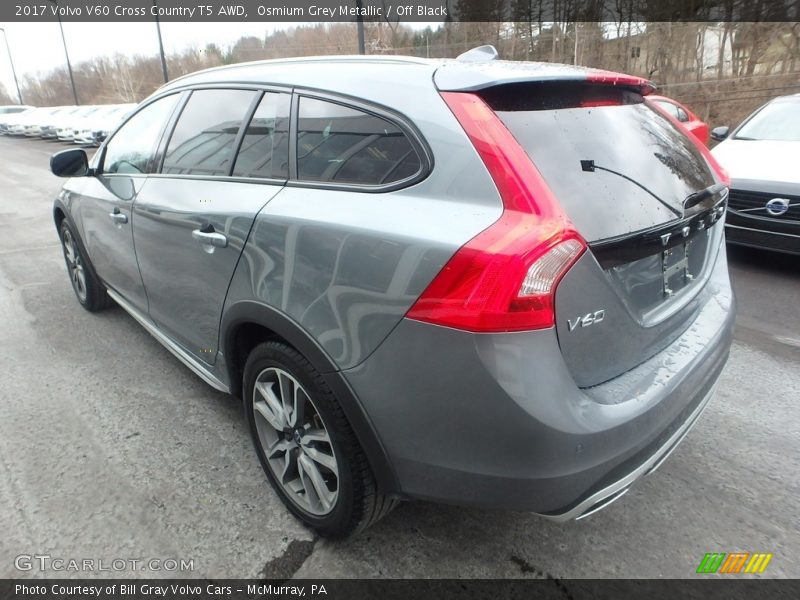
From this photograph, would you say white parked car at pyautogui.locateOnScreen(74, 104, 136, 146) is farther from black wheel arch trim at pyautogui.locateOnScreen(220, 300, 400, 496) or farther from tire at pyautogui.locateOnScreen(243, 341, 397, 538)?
black wheel arch trim at pyautogui.locateOnScreen(220, 300, 400, 496)

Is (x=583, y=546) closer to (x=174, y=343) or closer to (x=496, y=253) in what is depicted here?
(x=496, y=253)

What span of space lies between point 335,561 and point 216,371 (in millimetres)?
1067

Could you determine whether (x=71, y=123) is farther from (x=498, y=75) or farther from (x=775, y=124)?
(x=498, y=75)

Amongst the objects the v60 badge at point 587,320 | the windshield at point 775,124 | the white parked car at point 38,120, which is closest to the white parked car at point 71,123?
A: the white parked car at point 38,120

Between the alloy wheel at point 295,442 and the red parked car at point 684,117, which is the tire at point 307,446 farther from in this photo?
the red parked car at point 684,117

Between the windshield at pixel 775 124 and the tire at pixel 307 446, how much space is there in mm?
5929

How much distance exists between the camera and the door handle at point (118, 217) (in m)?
3.12

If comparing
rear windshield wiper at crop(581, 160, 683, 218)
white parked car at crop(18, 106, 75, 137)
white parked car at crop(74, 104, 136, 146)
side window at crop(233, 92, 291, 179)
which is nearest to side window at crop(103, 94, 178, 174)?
side window at crop(233, 92, 291, 179)

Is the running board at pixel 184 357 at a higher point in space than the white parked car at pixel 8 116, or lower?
lower

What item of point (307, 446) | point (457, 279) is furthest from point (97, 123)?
point (457, 279)

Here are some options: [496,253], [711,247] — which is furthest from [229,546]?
[711,247]

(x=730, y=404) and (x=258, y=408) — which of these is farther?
(x=730, y=404)

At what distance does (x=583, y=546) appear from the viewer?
2.06m

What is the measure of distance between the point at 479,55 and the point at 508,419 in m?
1.42
